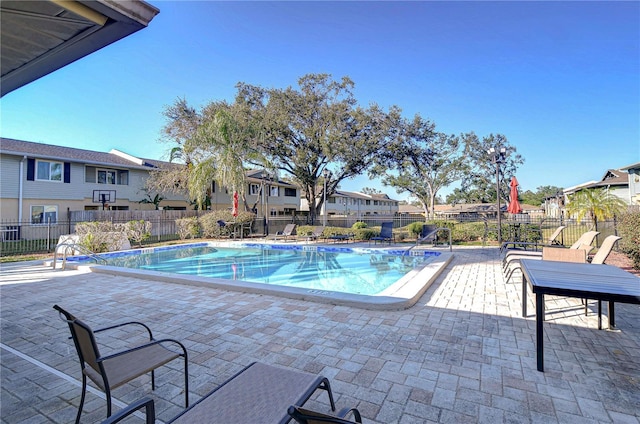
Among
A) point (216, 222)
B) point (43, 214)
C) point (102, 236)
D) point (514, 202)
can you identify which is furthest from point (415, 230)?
point (43, 214)

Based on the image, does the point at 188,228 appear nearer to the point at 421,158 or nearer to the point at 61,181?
the point at 61,181

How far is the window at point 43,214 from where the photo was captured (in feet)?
55.1

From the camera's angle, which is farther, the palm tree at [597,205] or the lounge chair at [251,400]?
the palm tree at [597,205]

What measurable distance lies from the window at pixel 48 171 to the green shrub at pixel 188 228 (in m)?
8.11

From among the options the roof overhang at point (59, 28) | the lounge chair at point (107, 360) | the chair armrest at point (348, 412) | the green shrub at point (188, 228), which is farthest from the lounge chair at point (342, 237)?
the chair armrest at point (348, 412)

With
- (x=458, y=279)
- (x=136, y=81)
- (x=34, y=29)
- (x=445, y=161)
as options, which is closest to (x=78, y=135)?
(x=136, y=81)

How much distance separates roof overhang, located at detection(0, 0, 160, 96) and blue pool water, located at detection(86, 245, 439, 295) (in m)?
5.70

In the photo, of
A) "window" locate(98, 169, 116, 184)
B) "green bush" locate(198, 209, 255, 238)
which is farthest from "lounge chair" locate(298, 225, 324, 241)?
"window" locate(98, 169, 116, 184)

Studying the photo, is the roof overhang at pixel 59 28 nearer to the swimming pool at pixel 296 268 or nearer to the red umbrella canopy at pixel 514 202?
the swimming pool at pixel 296 268

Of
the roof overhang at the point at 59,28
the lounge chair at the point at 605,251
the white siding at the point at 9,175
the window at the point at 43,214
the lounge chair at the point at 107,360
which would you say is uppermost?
the white siding at the point at 9,175

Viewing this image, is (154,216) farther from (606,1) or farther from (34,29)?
(606,1)

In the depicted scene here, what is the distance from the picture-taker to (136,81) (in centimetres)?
1366

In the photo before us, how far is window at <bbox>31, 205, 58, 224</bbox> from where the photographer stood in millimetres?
16797

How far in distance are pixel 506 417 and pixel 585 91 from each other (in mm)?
21520
